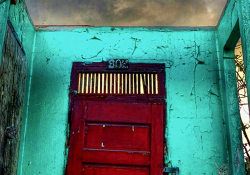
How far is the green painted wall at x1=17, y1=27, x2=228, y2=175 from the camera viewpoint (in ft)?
10.9

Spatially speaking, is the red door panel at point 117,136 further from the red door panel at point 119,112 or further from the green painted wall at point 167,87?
the green painted wall at point 167,87

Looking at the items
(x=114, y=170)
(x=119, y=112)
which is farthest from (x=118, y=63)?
(x=114, y=170)

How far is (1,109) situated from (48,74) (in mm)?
1075

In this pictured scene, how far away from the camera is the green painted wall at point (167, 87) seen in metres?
3.33

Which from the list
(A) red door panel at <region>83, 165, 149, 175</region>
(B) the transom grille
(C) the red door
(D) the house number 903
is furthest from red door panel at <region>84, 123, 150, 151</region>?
(D) the house number 903

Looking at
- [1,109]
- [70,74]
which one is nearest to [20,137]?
[1,109]

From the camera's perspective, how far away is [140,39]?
3.76 meters

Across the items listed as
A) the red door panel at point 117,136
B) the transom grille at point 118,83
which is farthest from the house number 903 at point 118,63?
the red door panel at point 117,136

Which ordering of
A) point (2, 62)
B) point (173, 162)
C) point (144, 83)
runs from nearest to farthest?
point (2, 62)
point (173, 162)
point (144, 83)

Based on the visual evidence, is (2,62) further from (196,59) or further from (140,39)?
(196,59)

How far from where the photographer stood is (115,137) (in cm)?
338

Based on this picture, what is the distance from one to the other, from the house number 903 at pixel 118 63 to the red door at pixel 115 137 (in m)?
0.45

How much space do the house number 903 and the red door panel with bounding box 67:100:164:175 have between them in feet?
1.64

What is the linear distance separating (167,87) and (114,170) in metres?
1.27
